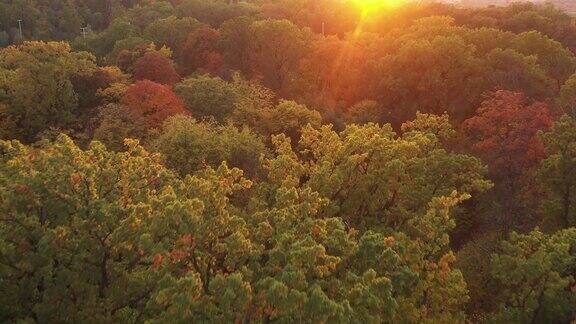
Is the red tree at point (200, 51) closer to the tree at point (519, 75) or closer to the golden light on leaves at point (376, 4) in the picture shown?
the golden light on leaves at point (376, 4)

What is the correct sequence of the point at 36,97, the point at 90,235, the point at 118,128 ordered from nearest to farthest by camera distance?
the point at 90,235 < the point at 118,128 < the point at 36,97

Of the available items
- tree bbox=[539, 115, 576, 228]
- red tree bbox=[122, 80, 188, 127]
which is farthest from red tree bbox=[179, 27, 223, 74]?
tree bbox=[539, 115, 576, 228]

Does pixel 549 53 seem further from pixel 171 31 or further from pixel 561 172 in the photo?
pixel 171 31

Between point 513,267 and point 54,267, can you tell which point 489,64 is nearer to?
point 513,267

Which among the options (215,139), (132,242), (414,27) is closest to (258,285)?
(132,242)

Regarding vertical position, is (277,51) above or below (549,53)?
below

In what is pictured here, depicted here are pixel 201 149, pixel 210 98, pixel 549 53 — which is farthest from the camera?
pixel 549 53

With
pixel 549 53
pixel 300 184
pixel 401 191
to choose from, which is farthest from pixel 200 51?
pixel 401 191

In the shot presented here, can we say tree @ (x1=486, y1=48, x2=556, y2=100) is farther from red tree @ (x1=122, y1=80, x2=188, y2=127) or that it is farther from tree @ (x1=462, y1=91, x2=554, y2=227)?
red tree @ (x1=122, y1=80, x2=188, y2=127)
